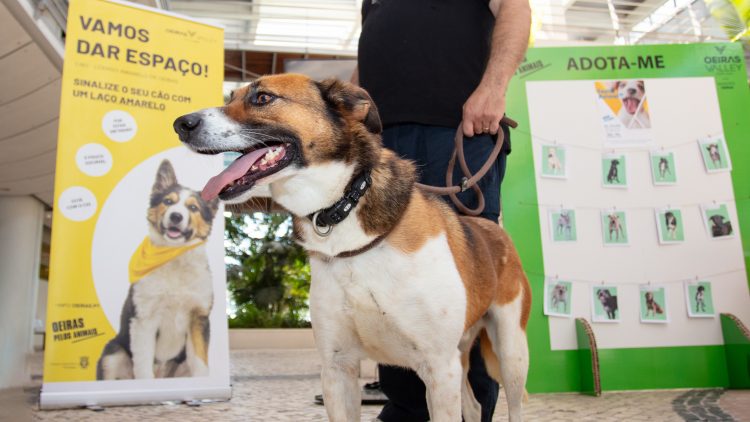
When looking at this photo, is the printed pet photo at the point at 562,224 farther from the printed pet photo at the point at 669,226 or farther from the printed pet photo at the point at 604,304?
the printed pet photo at the point at 669,226

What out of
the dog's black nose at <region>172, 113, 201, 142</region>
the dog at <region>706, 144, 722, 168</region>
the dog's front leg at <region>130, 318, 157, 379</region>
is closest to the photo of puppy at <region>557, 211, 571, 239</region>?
the dog at <region>706, 144, 722, 168</region>

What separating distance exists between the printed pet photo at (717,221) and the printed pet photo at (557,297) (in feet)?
3.75

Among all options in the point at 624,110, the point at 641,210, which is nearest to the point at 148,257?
the point at 641,210

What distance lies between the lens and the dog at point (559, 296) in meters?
4.48

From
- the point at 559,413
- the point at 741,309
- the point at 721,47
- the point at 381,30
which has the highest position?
the point at 721,47

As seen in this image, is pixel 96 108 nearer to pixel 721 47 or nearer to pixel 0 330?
pixel 721 47

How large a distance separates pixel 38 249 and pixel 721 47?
976 cm

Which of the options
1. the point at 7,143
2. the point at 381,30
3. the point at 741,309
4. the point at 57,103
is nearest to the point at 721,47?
the point at 741,309

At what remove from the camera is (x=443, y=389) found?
5.98 feet

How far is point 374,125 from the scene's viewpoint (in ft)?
6.53

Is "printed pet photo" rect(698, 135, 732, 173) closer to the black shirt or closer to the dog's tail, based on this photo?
the black shirt

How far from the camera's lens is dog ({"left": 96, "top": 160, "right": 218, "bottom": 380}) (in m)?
3.92

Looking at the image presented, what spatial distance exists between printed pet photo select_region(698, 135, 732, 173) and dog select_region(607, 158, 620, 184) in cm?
67

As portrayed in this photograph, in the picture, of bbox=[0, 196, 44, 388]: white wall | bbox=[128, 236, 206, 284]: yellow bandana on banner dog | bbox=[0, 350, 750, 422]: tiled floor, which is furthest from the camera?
bbox=[0, 196, 44, 388]: white wall
